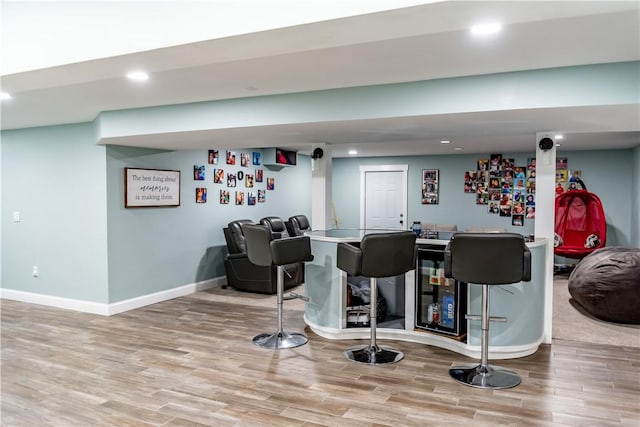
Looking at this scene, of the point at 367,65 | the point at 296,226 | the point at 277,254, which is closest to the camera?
the point at 367,65

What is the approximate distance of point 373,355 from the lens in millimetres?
3848

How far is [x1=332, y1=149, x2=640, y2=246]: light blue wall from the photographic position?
8.01m

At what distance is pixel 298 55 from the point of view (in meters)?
2.91

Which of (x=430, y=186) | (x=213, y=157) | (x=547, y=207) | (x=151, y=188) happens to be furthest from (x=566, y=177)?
(x=151, y=188)

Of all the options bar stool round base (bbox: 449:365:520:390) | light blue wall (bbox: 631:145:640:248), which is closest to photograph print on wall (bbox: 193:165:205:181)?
bar stool round base (bbox: 449:365:520:390)

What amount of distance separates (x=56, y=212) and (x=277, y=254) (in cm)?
332

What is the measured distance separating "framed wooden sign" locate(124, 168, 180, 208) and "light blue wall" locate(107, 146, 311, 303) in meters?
0.07

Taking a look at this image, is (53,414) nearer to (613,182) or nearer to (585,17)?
(585,17)

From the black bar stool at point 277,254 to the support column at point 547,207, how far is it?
7.21 feet

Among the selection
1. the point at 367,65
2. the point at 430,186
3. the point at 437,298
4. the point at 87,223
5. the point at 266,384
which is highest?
the point at 367,65

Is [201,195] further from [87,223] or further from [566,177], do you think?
[566,177]

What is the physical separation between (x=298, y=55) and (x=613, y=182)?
740cm

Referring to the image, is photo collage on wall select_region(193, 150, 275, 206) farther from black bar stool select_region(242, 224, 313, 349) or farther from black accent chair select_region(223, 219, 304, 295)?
black bar stool select_region(242, 224, 313, 349)

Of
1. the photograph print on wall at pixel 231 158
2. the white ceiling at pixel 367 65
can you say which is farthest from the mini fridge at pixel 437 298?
the photograph print on wall at pixel 231 158
